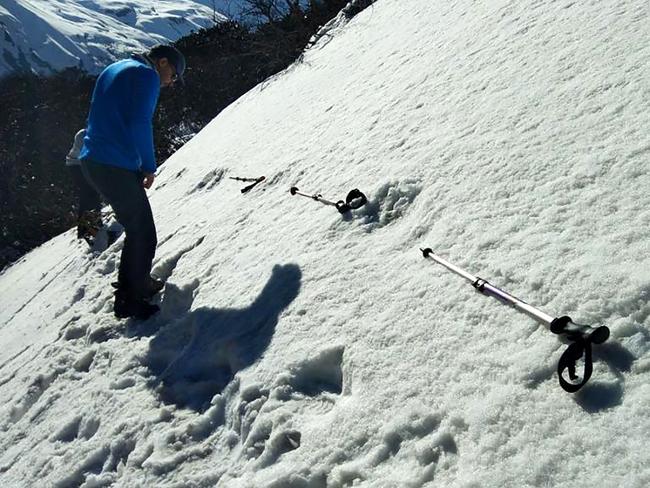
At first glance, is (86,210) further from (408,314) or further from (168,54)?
(408,314)

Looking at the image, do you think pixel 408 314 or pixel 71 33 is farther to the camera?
pixel 71 33

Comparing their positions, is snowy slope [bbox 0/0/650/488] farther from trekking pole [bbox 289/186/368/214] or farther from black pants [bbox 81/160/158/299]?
black pants [bbox 81/160/158/299]

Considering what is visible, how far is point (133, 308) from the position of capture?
4.26 meters

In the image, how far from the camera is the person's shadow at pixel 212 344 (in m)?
3.06

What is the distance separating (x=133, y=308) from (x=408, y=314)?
256 centimetres

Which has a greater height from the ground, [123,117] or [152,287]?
[123,117]

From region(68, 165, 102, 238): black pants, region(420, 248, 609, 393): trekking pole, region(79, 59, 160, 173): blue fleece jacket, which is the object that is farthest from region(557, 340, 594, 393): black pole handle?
region(68, 165, 102, 238): black pants

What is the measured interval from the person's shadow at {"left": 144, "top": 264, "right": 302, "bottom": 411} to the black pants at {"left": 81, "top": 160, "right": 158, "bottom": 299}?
0.63 metres

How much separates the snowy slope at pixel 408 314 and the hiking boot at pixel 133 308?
115 millimetres

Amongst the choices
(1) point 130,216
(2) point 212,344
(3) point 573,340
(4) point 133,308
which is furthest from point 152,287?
(3) point 573,340

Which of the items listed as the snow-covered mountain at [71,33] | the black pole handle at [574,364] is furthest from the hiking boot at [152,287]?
the snow-covered mountain at [71,33]

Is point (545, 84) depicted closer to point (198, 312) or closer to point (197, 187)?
point (198, 312)

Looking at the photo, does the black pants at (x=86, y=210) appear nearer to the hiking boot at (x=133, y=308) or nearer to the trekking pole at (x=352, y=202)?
the hiking boot at (x=133, y=308)

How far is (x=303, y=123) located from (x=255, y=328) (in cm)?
424
